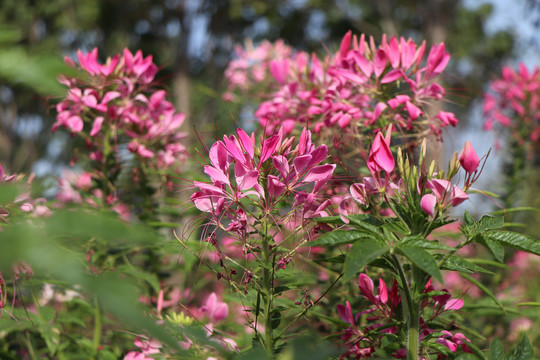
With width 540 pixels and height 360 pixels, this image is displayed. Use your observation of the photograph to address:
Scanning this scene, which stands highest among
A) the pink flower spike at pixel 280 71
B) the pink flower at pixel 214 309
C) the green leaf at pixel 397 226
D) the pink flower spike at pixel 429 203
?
the pink flower spike at pixel 280 71

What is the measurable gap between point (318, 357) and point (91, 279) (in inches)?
8.5

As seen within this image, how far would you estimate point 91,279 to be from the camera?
0.35 metres

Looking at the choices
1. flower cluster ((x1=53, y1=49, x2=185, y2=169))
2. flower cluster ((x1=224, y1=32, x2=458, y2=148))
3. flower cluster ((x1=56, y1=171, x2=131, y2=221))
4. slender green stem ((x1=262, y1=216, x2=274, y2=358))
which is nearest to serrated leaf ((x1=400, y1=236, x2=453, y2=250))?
slender green stem ((x1=262, y1=216, x2=274, y2=358))

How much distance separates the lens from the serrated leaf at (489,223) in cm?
76

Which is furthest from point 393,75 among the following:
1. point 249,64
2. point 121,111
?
point 249,64

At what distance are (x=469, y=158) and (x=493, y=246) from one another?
0.60 feet

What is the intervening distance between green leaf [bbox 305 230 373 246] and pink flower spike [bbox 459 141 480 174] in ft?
0.83

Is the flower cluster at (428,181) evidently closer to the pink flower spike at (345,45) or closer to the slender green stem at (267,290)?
the slender green stem at (267,290)

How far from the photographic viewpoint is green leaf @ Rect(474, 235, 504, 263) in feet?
2.15

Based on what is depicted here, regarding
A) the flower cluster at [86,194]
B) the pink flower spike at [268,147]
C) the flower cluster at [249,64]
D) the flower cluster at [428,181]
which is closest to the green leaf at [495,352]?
the flower cluster at [428,181]

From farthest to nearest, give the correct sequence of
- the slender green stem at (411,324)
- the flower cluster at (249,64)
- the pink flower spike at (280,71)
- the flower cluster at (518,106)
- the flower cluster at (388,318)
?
the flower cluster at (249,64) < the flower cluster at (518,106) < the pink flower spike at (280,71) < the flower cluster at (388,318) < the slender green stem at (411,324)

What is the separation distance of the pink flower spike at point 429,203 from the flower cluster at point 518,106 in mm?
2134

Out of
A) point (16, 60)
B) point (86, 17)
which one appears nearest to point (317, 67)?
point (16, 60)

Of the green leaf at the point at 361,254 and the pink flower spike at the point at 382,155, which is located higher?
the pink flower spike at the point at 382,155
